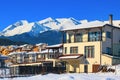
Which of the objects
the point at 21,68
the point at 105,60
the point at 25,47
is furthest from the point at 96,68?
the point at 25,47

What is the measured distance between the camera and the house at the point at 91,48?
65.5 m

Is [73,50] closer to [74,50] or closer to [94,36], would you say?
[74,50]

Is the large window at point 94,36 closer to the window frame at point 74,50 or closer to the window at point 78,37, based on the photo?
the window at point 78,37

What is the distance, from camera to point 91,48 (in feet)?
219

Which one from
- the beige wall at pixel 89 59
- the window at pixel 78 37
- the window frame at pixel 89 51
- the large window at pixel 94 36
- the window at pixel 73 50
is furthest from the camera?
the window at pixel 73 50

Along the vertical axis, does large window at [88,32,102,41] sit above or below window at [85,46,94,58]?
above

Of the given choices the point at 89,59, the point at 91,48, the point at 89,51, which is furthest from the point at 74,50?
the point at 89,59

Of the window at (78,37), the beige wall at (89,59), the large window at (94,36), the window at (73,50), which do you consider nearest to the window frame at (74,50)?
the window at (73,50)

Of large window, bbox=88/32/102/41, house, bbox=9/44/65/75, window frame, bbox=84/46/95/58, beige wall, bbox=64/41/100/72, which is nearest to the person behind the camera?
house, bbox=9/44/65/75

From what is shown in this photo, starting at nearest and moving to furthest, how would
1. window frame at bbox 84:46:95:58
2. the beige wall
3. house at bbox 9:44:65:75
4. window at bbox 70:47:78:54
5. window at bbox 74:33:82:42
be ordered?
house at bbox 9:44:65:75
the beige wall
window frame at bbox 84:46:95:58
window at bbox 74:33:82:42
window at bbox 70:47:78:54

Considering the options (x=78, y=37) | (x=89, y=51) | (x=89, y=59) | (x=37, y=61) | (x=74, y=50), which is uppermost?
(x=78, y=37)

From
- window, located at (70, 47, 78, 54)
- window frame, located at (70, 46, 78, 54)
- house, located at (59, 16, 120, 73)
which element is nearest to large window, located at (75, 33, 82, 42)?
house, located at (59, 16, 120, 73)

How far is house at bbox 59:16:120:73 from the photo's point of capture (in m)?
65.5

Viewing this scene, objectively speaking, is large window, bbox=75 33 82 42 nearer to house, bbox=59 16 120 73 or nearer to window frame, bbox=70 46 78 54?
house, bbox=59 16 120 73
